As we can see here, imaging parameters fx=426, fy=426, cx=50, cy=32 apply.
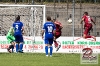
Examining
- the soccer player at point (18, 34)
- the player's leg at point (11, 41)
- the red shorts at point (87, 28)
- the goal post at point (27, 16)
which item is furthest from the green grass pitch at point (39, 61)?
the red shorts at point (87, 28)

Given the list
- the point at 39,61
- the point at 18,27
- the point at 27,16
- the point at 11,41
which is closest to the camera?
the point at 39,61

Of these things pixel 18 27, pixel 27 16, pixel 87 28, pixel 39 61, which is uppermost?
pixel 27 16

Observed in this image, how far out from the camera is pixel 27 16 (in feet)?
84.5

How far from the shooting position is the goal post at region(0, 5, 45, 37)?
995 inches

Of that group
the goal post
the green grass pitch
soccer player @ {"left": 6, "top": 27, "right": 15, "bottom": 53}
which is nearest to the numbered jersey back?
soccer player @ {"left": 6, "top": 27, "right": 15, "bottom": 53}

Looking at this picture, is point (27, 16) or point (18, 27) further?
point (27, 16)

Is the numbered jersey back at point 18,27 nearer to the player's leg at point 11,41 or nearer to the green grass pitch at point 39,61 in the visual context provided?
the player's leg at point 11,41

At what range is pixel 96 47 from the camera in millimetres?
25250

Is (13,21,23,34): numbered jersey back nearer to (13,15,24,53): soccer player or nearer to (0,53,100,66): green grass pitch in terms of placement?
(13,15,24,53): soccer player

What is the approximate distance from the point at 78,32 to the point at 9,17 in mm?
7970

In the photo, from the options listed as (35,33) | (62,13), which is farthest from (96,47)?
(62,13)

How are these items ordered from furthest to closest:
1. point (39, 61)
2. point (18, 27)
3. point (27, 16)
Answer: point (27, 16), point (18, 27), point (39, 61)

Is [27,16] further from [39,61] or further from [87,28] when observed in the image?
[39,61]

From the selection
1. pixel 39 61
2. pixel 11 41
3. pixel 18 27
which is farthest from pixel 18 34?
→ pixel 39 61
